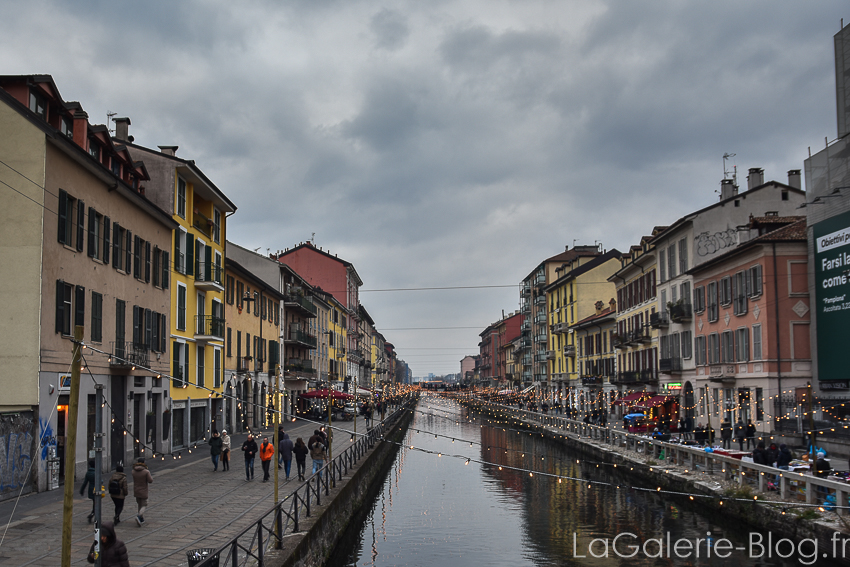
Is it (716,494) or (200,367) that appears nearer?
(716,494)

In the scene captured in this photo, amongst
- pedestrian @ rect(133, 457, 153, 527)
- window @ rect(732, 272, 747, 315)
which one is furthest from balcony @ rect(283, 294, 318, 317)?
pedestrian @ rect(133, 457, 153, 527)

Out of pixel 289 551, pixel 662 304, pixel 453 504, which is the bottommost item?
pixel 453 504

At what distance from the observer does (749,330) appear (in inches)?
1484

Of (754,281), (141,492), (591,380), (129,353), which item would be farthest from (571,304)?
(141,492)

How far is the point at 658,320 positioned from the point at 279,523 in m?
39.9

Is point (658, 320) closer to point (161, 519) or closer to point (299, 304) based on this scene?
point (299, 304)

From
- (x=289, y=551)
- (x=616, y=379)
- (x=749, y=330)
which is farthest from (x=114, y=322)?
(x=616, y=379)

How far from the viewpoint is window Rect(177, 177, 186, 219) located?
34.9 meters

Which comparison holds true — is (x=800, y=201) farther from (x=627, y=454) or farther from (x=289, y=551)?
(x=289, y=551)

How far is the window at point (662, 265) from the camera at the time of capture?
49812 millimetres

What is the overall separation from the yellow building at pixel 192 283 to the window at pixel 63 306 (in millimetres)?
11081

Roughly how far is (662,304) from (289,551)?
41.3 m

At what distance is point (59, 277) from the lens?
22.3 metres

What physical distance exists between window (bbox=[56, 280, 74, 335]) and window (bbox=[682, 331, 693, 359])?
34973 mm
